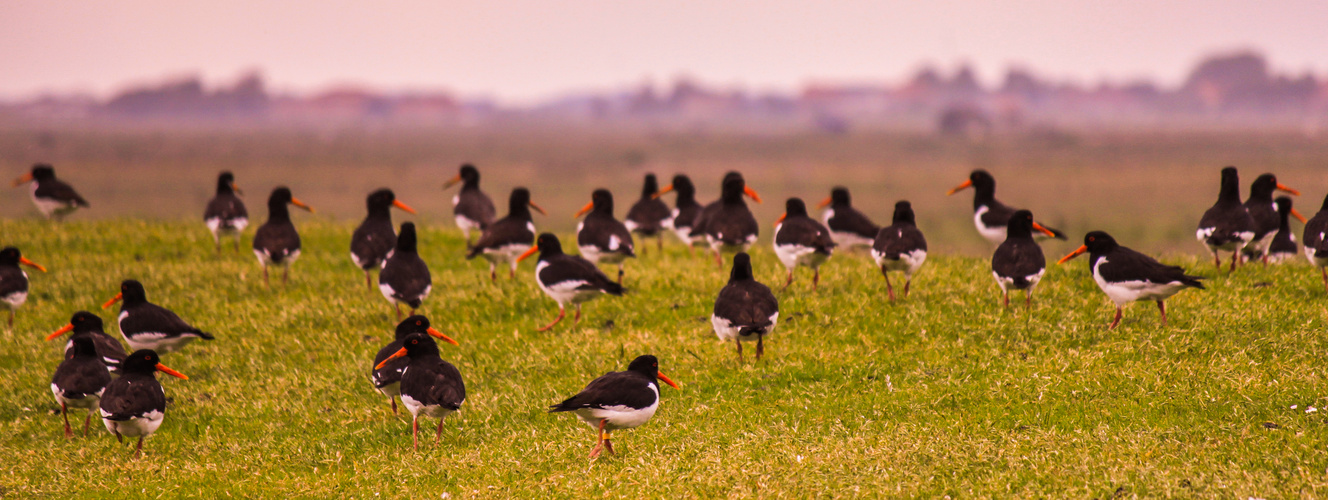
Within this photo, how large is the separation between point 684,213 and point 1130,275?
11.0 m

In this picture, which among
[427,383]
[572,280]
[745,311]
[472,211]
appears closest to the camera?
[427,383]

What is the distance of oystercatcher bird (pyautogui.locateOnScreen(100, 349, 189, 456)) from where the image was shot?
12.1 metres

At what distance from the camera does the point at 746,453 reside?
11.1 metres

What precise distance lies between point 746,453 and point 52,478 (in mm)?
8489

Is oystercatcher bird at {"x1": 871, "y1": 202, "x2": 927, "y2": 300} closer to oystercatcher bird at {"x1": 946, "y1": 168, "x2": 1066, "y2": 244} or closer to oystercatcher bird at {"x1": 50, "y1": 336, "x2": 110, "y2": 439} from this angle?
oystercatcher bird at {"x1": 946, "y1": 168, "x2": 1066, "y2": 244}

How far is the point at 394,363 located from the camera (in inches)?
510

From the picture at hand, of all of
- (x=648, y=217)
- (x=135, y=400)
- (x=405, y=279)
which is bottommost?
(x=135, y=400)

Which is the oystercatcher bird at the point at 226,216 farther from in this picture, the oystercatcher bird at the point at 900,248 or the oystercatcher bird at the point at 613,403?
the oystercatcher bird at the point at 613,403

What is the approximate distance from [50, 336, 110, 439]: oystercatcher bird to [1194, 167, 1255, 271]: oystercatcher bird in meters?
17.4

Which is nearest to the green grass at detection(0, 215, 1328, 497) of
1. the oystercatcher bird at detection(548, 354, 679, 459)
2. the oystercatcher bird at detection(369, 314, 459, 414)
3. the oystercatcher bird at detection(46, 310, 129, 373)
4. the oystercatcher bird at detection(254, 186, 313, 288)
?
the oystercatcher bird at detection(548, 354, 679, 459)

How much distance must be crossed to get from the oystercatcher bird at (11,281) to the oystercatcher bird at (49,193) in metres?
9.90

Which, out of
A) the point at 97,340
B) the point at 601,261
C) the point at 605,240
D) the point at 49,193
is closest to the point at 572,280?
the point at 605,240

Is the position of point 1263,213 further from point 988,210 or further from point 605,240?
point 605,240

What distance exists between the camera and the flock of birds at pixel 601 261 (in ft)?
39.8
